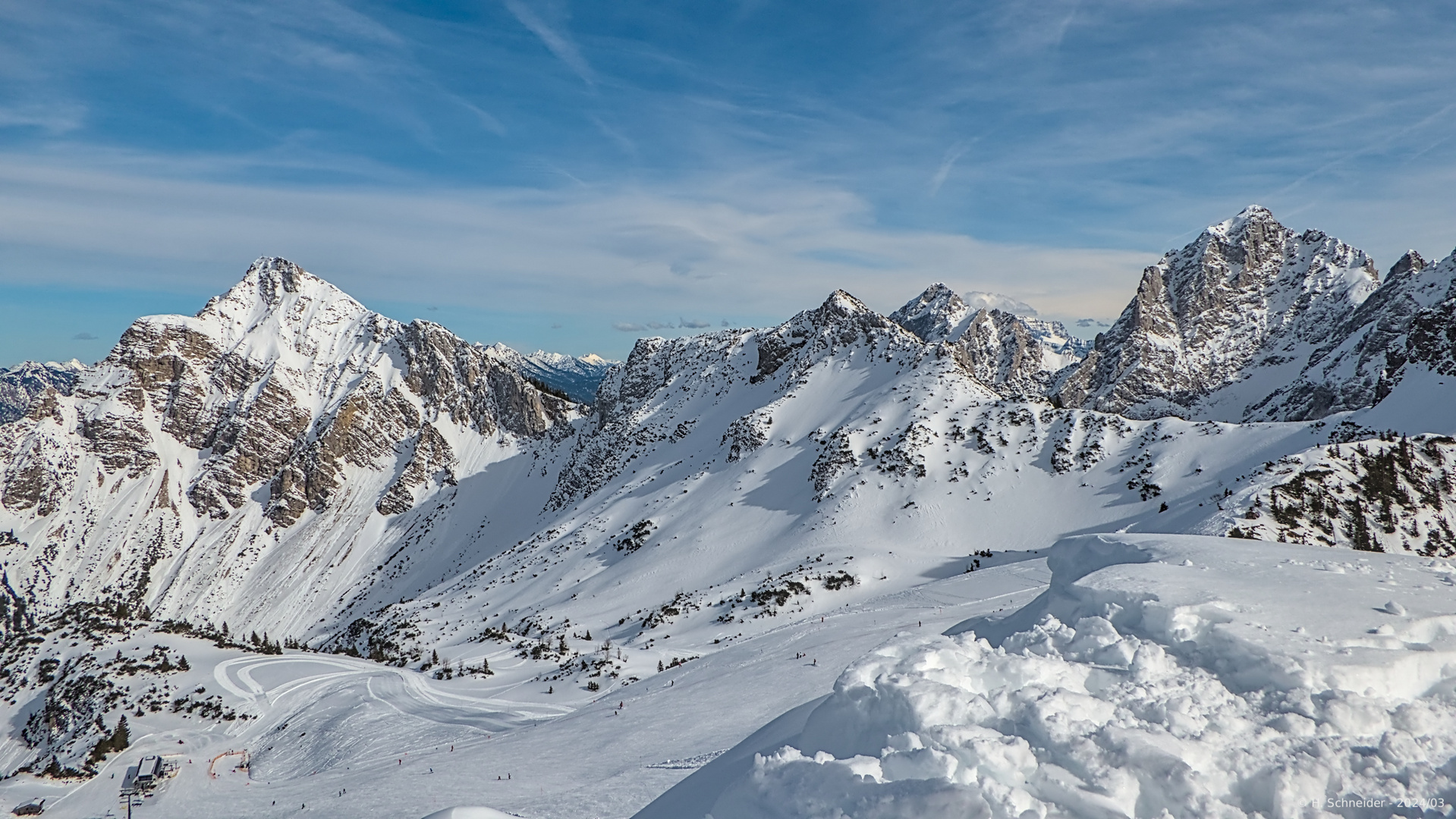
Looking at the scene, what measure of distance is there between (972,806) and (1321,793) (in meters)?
4.56

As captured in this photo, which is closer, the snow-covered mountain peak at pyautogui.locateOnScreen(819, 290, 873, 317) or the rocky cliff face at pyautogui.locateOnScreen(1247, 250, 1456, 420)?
the snow-covered mountain peak at pyautogui.locateOnScreen(819, 290, 873, 317)

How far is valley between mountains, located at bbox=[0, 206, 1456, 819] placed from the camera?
32.0 feet

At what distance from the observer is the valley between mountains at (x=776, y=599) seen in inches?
384

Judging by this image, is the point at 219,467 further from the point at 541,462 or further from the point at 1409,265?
the point at 1409,265

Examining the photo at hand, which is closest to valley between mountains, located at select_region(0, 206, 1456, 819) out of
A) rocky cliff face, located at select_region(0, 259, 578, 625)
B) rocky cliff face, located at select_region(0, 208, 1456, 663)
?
rocky cliff face, located at select_region(0, 208, 1456, 663)

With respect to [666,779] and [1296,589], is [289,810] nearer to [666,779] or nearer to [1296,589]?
[666,779]

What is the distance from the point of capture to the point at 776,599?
5416 centimetres

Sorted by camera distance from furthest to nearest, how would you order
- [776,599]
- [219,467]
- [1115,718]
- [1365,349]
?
[219,467]
[1365,349]
[776,599]
[1115,718]

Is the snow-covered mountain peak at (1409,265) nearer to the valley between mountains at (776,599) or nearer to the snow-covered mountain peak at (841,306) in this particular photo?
the valley between mountains at (776,599)

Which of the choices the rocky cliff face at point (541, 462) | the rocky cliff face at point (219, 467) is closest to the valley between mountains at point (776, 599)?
the rocky cliff face at point (541, 462)

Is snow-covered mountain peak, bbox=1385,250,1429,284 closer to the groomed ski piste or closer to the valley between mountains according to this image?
the valley between mountains

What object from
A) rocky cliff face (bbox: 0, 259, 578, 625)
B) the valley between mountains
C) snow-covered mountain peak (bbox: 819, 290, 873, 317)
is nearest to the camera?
the valley between mountains

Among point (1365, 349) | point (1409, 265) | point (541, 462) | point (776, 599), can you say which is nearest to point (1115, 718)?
point (776, 599)

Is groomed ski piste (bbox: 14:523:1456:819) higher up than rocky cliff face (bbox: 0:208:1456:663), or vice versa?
rocky cliff face (bbox: 0:208:1456:663)
